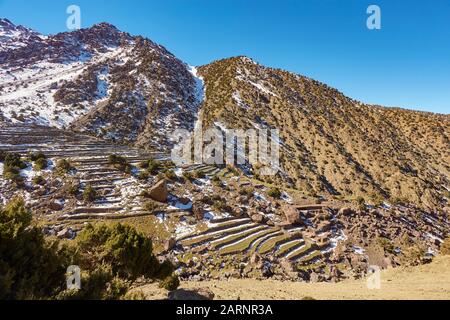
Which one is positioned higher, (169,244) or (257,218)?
(257,218)

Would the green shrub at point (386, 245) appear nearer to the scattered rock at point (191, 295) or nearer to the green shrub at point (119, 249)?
the scattered rock at point (191, 295)

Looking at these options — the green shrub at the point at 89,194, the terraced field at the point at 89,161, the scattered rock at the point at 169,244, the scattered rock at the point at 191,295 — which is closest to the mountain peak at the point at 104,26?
the terraced field at the point at 89,161

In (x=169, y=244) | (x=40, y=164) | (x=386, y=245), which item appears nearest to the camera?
(x=169, y=244)

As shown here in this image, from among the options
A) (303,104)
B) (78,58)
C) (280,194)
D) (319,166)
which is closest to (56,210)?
(280,194)

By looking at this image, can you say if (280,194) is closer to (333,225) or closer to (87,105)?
(333,225)

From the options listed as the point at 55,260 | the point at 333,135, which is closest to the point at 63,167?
the point at 55,260

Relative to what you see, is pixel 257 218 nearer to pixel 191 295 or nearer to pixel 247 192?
pixel 247 192

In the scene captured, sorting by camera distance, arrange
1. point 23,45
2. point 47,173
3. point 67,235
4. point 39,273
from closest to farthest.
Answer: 1. point 39,273
2. point 67,235
3. point 47,173
4. point 23,45
